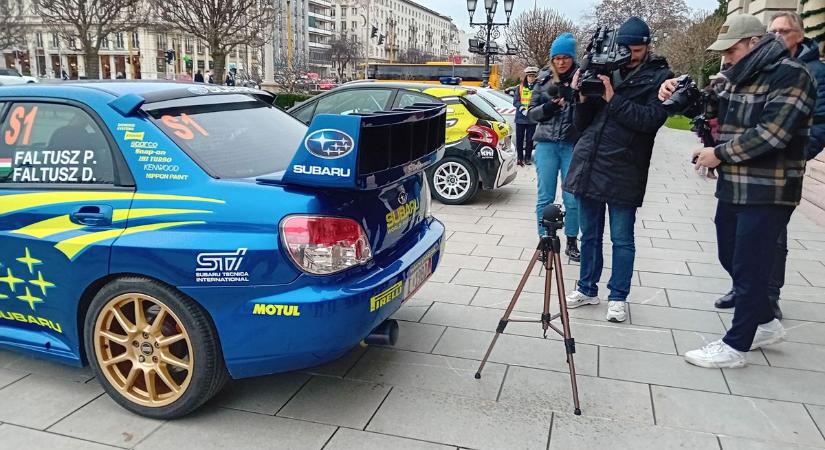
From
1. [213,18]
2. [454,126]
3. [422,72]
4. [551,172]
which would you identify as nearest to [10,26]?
Answer: [213,18]

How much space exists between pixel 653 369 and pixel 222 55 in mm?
21589

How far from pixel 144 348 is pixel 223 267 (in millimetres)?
690

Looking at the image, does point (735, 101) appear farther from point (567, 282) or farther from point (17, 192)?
point (17, 192)

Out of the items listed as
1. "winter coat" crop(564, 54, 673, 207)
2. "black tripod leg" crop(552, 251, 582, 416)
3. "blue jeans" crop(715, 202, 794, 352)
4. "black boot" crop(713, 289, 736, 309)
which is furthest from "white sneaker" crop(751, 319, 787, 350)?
"black tripod leg" crop(552, 251, 582, 416)

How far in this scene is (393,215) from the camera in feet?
10.9

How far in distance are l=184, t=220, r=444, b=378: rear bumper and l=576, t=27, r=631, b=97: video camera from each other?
2.01 m

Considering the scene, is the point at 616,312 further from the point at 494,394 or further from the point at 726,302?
the point at 494,394

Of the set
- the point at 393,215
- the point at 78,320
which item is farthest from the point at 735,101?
the point at 78,320

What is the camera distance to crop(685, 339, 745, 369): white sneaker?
368cm

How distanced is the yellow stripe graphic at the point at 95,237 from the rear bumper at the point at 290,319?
1.07 feet

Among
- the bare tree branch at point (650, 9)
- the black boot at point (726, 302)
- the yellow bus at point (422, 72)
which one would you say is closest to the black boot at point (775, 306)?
the black boot at point (726, 302)

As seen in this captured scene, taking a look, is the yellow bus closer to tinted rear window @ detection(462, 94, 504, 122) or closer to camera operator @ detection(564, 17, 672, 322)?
tinted rear window @ detection(462, 94, 504, 122)

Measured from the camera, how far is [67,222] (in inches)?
118

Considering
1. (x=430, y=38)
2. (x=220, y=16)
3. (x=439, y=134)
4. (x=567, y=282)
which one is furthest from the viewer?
(x=430, y=38)
